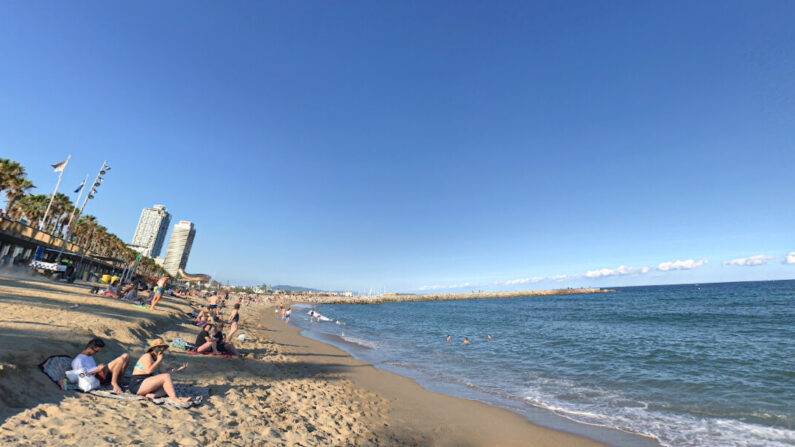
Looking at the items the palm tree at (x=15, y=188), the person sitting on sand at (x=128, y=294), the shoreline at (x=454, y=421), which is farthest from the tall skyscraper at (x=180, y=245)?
the shoreline at (x=454, y=421)

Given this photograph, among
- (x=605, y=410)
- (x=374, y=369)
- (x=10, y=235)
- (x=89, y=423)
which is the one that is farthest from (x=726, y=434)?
(x=10, y=235)

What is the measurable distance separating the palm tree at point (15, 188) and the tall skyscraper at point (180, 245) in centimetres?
14881

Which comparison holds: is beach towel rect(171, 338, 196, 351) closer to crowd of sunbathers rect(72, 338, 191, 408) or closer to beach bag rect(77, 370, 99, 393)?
crowd of sunbathers rect(72, 338, 191, 408)

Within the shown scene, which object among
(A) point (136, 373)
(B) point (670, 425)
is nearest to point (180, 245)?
(A) point (136, 373)

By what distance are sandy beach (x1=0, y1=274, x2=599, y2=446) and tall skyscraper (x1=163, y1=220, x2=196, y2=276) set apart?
181210 mm

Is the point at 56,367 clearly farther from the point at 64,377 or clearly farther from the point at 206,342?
the point at 206,342

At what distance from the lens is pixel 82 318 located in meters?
10.3

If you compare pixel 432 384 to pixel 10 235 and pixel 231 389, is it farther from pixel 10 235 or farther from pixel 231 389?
pixel 10 235

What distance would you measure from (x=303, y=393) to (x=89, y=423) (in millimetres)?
4930

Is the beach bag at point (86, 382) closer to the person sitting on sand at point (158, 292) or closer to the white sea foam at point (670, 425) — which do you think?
the white sea foam at point (670, 425)

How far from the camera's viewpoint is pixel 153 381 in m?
5.86

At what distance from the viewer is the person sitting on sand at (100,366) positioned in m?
5.72

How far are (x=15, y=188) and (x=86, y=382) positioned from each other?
4250cm

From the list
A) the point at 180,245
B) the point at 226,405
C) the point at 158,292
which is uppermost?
the point at 180,245
